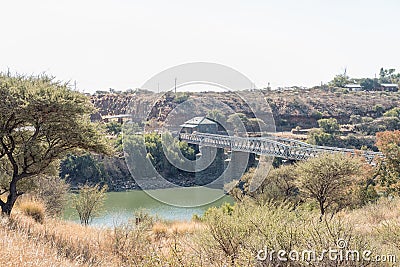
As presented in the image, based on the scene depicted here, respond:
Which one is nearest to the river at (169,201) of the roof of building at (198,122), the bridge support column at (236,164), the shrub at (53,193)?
the bridge support column at (236,164)

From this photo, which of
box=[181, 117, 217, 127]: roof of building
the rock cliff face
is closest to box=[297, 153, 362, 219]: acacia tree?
box=[181, 117, 217, 127]: roof of building

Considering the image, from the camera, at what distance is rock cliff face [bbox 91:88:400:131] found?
38.2 m

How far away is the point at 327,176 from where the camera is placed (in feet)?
34.6

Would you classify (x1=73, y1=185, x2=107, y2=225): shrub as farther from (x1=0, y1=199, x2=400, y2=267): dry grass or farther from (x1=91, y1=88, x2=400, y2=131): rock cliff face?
(x1=91, y1=88, x2=400, y2=131): rock cliff face

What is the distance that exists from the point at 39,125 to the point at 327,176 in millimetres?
6747

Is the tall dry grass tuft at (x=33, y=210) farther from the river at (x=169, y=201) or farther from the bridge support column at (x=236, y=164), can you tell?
the bridge support column at (x=236, y=164)

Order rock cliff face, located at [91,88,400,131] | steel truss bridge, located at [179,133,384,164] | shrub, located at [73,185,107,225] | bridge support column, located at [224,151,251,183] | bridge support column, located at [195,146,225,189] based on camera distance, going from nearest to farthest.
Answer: shrub, located at [73,185,107,225] < steel truss bridge, located at [179,133,384,164] < bridge support column, located at [224,151,251,183] < bridge support column, located at [195,146,225,189] < rock cliff face, located at [91,88,400,131]

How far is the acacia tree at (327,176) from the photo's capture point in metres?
10.5

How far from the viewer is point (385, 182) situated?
48.6ft

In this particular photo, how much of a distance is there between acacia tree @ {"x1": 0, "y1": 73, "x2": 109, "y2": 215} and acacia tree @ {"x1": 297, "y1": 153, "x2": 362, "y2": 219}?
5341 mm

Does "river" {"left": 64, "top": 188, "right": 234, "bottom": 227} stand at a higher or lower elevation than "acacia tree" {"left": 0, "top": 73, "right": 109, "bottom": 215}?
lower

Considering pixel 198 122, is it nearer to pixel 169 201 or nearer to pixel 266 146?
pixel 266 146

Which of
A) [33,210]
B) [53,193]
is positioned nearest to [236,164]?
[53,193]

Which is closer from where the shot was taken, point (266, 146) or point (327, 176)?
point (327, 176)
